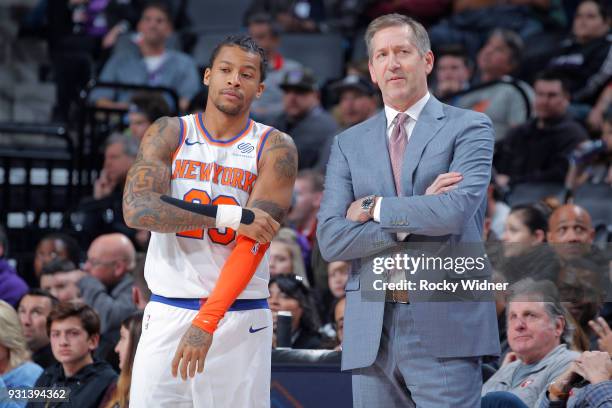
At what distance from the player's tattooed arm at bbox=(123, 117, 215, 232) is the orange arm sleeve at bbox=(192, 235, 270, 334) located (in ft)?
0.49

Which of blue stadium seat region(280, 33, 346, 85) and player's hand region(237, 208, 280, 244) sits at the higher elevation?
blue stadium seat region(280, 33, 346, 85)

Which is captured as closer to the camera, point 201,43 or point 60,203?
point 60,203

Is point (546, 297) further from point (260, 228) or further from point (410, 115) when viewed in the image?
point (260, 228)

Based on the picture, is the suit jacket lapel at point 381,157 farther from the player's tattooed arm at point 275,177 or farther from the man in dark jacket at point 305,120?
the man in dark jacket at point 305,120

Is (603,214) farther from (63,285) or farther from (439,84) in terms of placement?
(63,285)

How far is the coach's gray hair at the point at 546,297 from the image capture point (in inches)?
198

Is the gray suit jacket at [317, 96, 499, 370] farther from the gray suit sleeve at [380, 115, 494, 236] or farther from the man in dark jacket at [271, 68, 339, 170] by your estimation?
the man in dark jacket at [271, 68, 339, 170]

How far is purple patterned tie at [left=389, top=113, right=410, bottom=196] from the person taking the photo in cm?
404

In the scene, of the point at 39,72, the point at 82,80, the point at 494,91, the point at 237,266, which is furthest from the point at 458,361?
the point at 39,72

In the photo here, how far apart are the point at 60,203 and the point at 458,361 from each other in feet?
23.1

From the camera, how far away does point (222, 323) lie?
3986mm

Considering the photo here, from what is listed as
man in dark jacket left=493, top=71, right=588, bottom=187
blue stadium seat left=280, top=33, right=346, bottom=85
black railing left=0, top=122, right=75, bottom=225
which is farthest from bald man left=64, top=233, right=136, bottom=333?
blue stadium seat left=280, top=33, right=346, bottom=85

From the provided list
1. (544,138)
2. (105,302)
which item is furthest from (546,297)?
(544,138)

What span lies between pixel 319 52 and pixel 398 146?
7.56m
